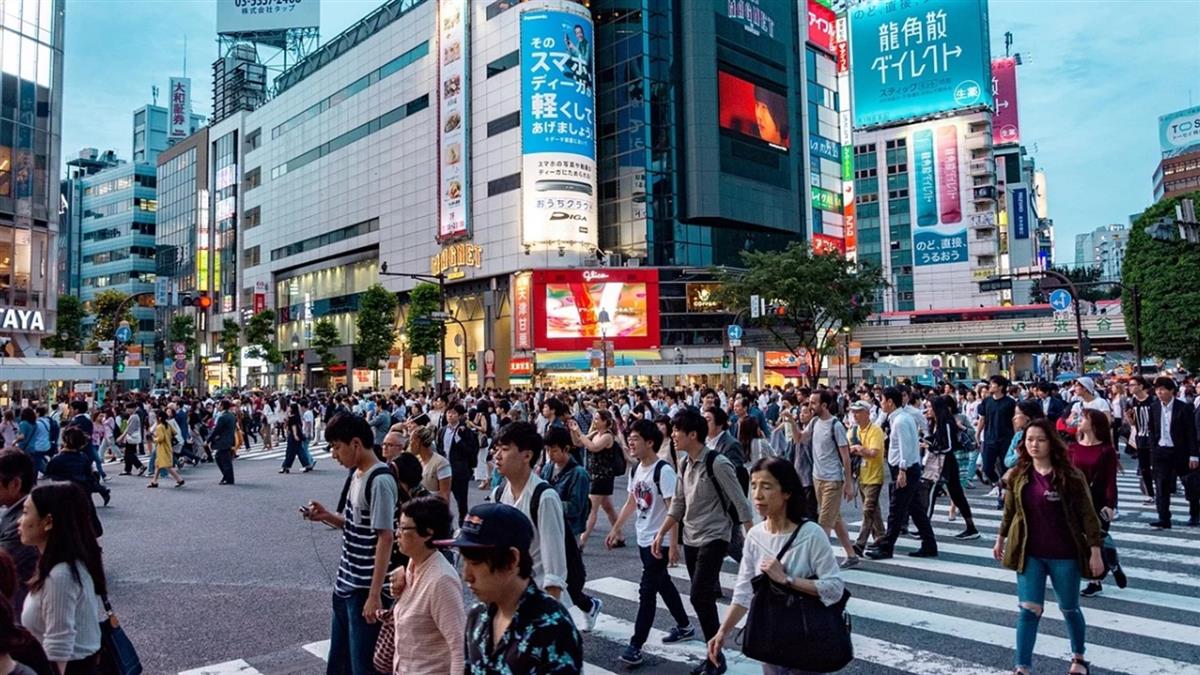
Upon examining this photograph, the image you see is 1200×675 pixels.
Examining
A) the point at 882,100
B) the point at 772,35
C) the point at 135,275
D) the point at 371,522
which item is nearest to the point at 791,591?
the point at 371,522

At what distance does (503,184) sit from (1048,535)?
48.2 metres

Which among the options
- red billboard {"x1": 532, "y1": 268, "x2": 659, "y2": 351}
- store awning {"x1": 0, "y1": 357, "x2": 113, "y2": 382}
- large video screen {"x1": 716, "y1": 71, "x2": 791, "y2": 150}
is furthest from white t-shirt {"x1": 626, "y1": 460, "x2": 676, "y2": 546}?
large video screen {"x1": 716, "y1": 71, "x2": 791, "y2": 150}

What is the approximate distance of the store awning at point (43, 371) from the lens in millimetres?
27531

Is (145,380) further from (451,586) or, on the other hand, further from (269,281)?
(451,586)

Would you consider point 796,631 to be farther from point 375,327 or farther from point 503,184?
point 375,327

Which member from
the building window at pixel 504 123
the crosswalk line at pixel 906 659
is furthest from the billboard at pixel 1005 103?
the crosswalk line at pixel 906 659

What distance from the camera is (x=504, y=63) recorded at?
5125cm

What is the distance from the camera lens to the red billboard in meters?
49.1

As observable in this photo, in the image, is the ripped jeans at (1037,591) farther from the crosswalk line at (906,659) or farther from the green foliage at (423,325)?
the green foliage at (423,325)

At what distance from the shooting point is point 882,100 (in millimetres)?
85688

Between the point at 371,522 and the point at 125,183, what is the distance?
109 metres

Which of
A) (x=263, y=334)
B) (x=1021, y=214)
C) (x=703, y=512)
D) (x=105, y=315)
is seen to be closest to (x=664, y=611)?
(x=703, y=512)

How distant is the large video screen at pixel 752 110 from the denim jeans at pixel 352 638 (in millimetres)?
52950

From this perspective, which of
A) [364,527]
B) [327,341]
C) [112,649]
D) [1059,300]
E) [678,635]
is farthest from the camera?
[327,341]
